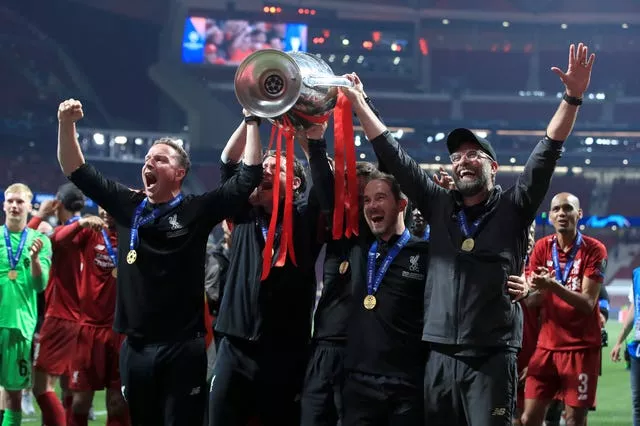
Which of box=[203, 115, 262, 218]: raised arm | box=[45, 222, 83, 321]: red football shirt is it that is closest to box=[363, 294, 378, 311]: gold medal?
box=[203, 115, 262, 218]: raised arm

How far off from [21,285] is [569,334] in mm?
4121

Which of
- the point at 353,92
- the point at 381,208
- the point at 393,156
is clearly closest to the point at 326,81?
the point at 353,92

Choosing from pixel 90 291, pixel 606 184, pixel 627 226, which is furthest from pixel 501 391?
pixel 606 184

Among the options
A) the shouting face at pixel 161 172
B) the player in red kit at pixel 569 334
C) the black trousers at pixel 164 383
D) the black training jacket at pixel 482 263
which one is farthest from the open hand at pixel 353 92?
the player in red kit at pixel 569 334

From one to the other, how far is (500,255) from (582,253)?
266 cm

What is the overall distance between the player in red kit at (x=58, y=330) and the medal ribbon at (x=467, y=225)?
390 centimetres

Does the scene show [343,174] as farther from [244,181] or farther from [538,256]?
[538,256]

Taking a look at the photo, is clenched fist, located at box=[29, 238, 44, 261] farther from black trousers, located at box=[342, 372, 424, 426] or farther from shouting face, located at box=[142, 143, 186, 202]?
black trousers, located at box=[342, 372, 424, 426]

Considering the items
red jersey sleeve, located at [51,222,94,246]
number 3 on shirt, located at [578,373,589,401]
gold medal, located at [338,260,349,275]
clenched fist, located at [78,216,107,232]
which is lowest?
number 3 on shirt, located at [578,373,589,401]

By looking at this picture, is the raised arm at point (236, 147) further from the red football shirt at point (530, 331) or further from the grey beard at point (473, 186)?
the red football shirt at point (530, 331)

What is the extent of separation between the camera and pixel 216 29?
4741cm

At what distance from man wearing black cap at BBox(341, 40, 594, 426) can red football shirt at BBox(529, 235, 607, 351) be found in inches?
94.1

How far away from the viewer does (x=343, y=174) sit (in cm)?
445

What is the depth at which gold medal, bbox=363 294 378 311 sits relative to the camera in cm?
427
